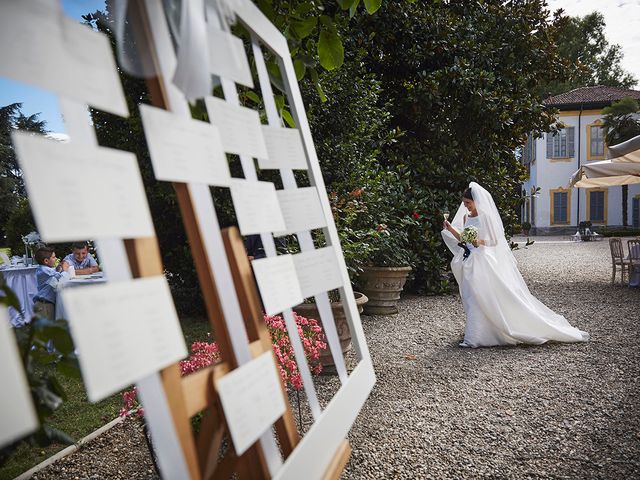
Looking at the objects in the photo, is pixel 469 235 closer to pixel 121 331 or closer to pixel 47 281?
pixel 47 281

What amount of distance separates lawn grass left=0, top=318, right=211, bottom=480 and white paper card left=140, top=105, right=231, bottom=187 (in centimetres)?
256

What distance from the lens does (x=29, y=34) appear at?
2.15ft

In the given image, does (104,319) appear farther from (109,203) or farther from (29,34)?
(29,34)

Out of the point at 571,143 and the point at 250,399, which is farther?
the point at 571,143

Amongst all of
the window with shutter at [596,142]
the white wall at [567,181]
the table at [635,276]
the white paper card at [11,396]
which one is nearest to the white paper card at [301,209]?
the white paper card at [11,396]

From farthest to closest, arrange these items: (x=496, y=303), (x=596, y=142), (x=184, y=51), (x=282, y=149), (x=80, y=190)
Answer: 1. (x=596, y=142)
2. (x=496, y=303)
3. (x=282, y=149)
4. (x=184, y=51)
5. (x=80, y=190)

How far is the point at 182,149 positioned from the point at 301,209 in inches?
23.9

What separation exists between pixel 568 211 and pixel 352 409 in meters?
33.0

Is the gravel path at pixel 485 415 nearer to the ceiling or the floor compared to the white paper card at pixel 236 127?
nearer to the floor

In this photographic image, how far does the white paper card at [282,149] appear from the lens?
4.60ft

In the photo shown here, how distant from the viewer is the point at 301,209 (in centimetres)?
147

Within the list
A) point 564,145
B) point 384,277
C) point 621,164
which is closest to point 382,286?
point 384,277

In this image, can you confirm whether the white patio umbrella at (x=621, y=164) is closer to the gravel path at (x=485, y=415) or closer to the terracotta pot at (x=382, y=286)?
the gravel path at (x=485, y=415)

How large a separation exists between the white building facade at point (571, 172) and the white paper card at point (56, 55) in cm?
3231
